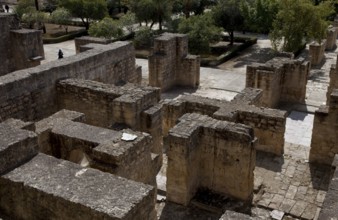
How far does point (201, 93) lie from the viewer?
21.5 meters

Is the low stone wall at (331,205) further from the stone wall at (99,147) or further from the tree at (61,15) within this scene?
the tree at (61,15)

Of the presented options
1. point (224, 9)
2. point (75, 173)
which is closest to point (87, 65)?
point (75, 173)

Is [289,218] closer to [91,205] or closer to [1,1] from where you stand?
[91,205]

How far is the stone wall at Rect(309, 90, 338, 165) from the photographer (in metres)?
13.4

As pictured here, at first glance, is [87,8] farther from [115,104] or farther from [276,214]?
[276,214]

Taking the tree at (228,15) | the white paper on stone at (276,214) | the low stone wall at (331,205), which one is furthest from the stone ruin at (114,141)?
the tree at (228,15)

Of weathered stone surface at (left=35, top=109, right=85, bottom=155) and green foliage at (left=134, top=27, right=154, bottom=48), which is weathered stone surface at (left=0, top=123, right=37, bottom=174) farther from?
green foliage at (left=134, top=27, right=154, bottom=48)

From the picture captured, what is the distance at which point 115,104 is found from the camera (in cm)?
1254

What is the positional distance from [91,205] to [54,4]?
45.6 m

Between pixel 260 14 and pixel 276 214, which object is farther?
pixel 260 14

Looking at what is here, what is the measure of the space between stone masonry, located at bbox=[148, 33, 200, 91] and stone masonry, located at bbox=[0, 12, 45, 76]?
19.3ft

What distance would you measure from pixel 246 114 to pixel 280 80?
635 cm

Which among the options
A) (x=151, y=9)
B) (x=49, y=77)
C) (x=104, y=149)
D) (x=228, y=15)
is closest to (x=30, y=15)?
(x=151, y=9)

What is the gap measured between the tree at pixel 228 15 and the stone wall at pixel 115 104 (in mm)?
19425
